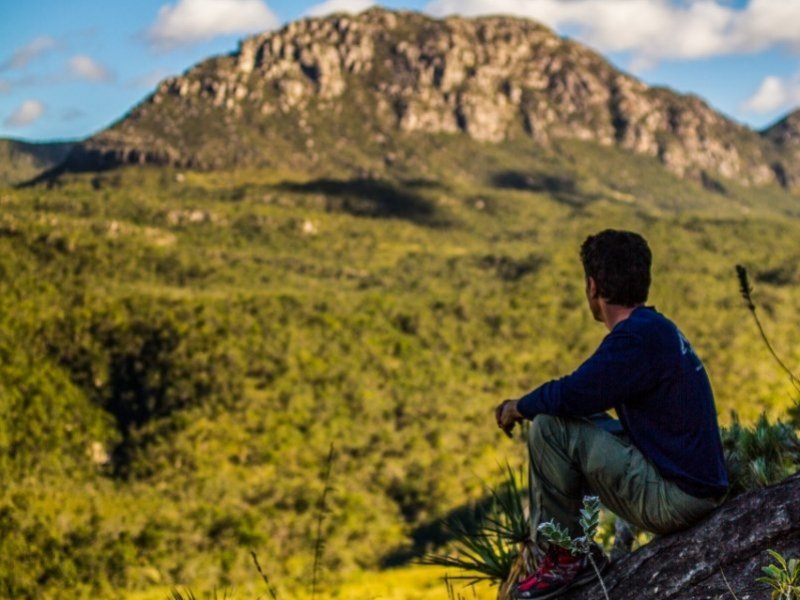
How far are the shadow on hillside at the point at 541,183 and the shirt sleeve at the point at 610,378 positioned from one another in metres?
147

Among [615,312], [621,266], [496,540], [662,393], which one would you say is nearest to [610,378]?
[662,393]

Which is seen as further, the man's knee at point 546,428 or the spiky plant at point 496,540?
the spiky plant at point 496,540

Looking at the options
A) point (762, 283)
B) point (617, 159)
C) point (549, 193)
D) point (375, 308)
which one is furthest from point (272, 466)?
point (617, 159)

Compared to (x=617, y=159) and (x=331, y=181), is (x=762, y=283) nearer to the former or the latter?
(x=331, y=181)

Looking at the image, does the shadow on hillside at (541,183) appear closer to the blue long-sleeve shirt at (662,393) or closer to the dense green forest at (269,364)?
the dense green forest at (269,364)

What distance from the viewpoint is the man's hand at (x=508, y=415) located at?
3061 mm

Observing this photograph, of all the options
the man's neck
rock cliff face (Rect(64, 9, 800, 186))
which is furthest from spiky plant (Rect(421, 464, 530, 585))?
rock cliff face (Rect(64, 9, 800, 186))

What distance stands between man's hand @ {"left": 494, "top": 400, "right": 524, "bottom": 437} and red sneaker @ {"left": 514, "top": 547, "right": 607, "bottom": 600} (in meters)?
0.48

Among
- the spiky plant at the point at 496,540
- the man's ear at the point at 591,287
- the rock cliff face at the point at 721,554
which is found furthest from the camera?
the spiky plant at the point at 496,540

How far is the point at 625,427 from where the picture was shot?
9.65 feet

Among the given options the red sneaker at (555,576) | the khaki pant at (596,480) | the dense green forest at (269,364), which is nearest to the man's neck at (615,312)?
the khaki pant at (596,480)

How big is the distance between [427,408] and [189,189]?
6685cm

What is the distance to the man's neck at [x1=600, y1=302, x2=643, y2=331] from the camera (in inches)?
115

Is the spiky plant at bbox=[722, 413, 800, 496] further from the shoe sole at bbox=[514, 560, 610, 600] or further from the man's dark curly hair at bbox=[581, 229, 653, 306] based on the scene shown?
the man's dark curly hair at bbox=[581, 229, 653, 306]
